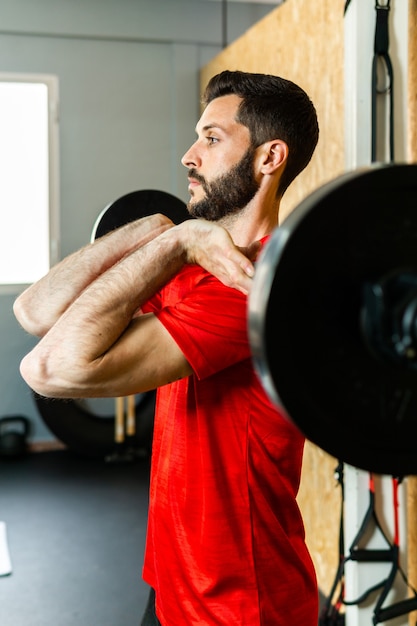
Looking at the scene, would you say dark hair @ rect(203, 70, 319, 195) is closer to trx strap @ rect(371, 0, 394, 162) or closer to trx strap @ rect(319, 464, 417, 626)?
trx strap @ rect(371, 0, 394, 162)

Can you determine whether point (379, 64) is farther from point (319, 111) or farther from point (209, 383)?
point (209, 383)

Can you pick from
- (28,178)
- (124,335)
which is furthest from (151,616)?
(28,178)

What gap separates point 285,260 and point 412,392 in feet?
0.56

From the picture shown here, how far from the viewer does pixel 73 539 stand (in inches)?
141

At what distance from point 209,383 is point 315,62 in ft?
6.94

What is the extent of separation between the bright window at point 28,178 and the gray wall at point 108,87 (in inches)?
2.8

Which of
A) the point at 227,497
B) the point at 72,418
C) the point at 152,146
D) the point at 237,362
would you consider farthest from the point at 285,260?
the point at 152,146

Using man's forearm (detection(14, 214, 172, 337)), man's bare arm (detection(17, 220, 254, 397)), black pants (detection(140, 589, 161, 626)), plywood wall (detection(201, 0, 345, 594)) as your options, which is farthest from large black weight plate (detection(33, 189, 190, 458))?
man's bare arm (detection(17, 220, 254, 397))

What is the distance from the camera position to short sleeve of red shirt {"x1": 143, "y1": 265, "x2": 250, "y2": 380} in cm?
109

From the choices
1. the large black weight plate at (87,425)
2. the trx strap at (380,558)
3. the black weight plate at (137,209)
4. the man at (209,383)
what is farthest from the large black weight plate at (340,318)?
the large black weight plate at (87,425)

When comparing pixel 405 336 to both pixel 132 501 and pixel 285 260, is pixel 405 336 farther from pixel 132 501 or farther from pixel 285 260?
pixel 132 501

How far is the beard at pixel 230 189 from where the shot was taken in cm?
143

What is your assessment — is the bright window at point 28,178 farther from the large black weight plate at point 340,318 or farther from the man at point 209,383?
the large black weight plate at point 340,318

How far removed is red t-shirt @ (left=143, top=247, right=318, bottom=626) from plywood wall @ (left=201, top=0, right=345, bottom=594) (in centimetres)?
147
